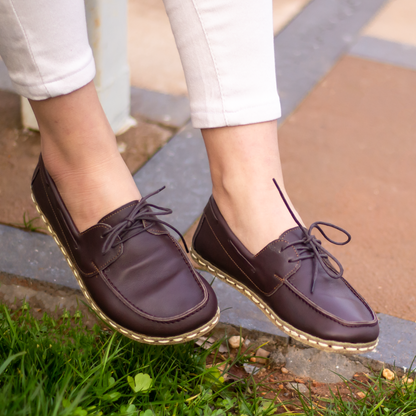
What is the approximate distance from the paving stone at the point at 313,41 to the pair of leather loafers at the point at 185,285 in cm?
123

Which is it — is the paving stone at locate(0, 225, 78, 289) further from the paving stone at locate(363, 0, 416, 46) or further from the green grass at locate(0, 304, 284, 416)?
the paving stone at locate(363, 0, 416, 46)

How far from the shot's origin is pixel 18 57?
3.51ft

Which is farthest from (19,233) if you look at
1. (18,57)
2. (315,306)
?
(315,306)

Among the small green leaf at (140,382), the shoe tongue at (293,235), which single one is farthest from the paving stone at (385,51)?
the small green leaf at (140,382)

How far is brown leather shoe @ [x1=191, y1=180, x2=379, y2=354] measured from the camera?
1.09 m

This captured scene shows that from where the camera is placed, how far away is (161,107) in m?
2.30

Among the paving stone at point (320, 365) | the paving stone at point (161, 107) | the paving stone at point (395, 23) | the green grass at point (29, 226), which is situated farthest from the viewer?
the paving stone at point (395, 23)

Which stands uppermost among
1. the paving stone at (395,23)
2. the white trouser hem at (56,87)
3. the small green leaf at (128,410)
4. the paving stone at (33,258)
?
the white trouser hem at (56,87)

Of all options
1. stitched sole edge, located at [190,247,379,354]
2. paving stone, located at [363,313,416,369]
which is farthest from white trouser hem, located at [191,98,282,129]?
paving stone, located at [363,313,416,369]

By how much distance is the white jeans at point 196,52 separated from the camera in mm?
1041

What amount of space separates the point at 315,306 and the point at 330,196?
0.84 m

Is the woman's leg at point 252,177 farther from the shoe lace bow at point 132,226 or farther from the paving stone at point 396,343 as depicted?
the paving stone at point 396,343

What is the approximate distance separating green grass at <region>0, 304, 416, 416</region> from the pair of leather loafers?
3.4 inches

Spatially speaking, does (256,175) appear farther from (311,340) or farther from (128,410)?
(128,410)
